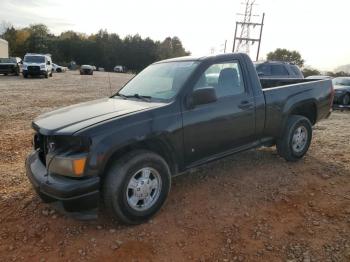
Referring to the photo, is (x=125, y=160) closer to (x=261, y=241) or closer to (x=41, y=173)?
(x=41, y=173)

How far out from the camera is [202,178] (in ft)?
16.7

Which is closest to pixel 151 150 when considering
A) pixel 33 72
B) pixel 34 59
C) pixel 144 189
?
pixel 144 189

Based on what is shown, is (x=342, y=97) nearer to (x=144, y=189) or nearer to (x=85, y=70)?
(x=144, y=189)

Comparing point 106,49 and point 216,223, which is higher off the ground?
point 106,49

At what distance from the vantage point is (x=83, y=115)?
390 cm

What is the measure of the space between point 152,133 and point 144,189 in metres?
0.62

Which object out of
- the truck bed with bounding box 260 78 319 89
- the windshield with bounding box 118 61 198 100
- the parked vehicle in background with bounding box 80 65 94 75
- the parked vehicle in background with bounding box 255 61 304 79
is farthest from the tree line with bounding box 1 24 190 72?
the windshield with bounding box 118 61 198 100

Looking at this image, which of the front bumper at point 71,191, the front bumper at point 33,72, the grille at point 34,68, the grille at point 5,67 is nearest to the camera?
the front bumper at point 71,191

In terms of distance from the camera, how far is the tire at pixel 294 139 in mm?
5602

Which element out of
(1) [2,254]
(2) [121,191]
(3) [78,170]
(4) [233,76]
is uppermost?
(4) [233,76]

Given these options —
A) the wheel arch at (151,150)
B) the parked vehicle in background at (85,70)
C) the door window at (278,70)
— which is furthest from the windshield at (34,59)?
the wheel arch at (151,150)

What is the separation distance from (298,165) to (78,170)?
12.6 feet

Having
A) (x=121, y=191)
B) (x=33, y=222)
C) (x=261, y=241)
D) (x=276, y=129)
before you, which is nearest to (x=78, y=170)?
(x=121, y=191)

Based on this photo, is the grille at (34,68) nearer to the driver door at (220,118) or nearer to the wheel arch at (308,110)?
the wheel arch at (308,110)
